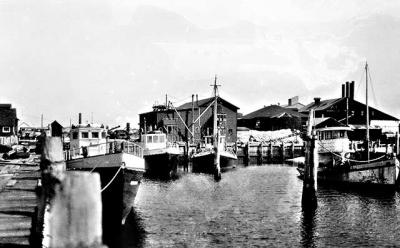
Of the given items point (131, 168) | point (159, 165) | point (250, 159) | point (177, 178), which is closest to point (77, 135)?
point (131, 168)

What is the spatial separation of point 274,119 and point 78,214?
3451 inches

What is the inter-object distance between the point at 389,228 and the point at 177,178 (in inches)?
1010

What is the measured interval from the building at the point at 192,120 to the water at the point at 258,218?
1571 inches

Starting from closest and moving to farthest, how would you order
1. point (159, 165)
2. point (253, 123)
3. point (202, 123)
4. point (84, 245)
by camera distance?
point (84, 245) < point (159, 165) < point (202, 123) < point (253, 123)

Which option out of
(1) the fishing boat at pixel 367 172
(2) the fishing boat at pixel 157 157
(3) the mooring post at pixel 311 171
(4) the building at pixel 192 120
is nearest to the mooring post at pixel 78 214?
(3) the mooring post at pixel 311 171

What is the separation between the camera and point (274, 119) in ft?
295

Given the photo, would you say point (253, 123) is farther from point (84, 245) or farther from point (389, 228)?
point (84, 245)

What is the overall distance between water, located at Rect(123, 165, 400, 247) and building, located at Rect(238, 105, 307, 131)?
52.7 meters

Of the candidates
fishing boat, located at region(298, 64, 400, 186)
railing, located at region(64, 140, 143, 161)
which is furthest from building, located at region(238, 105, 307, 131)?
railing, located at region(64, 140, 143, 161)

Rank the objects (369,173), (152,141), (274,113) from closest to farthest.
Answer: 1. (369,173)
2. (152,141)
3. (274,113)

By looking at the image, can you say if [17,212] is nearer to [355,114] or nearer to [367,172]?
[367,172]

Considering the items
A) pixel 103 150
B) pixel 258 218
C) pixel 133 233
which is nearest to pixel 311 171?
pixel 258 218

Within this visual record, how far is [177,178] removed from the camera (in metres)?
44.5

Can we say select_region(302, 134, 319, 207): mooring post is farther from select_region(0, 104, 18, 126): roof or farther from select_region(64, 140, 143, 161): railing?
select_region(0, 104, 18, 126): roof
